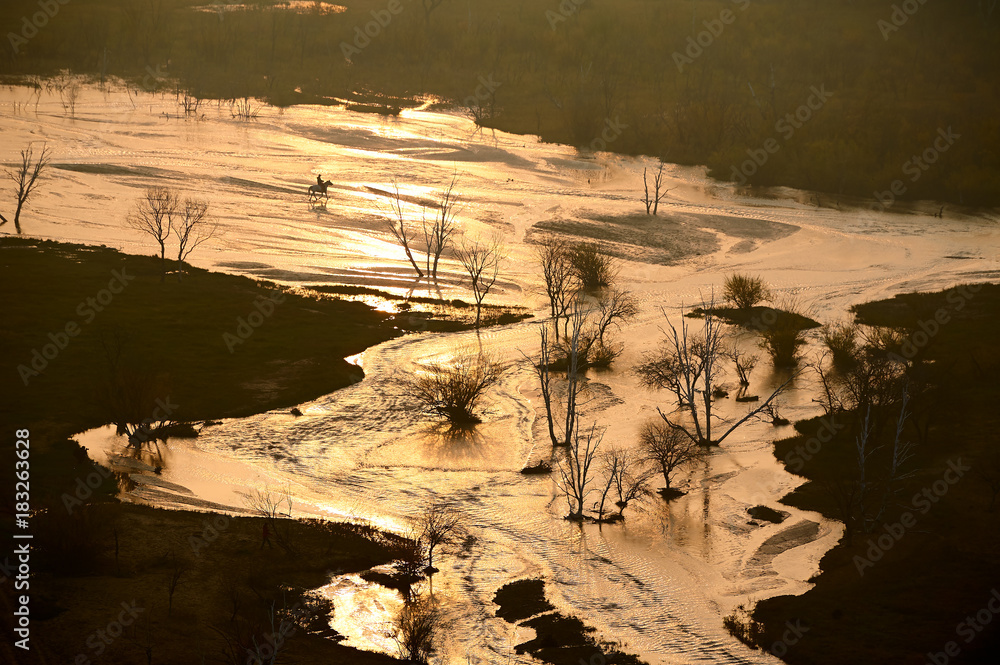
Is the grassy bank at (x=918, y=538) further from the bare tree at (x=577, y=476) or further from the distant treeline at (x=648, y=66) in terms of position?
the distant treeline at (x=648, y=66)

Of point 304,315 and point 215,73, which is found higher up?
point 215,73

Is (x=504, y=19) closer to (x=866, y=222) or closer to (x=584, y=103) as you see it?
(x=584, y=103)

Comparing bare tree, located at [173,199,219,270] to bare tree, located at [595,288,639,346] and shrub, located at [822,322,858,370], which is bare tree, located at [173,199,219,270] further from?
shrub, located at [822,322,858,370]

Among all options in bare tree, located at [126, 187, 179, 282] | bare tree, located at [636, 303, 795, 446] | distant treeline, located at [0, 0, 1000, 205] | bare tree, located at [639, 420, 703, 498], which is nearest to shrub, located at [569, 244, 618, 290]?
bare tree, located at [636, 303, 795, 446]

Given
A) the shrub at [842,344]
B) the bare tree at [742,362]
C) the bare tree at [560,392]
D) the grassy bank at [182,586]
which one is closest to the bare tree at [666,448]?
the bare tree at [560,392]

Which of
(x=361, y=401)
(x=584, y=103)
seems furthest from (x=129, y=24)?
(x=361, y=401)

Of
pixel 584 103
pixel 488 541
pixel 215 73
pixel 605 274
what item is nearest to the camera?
pixel 488 541

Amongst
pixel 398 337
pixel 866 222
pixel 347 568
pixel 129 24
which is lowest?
pixel 347 568
